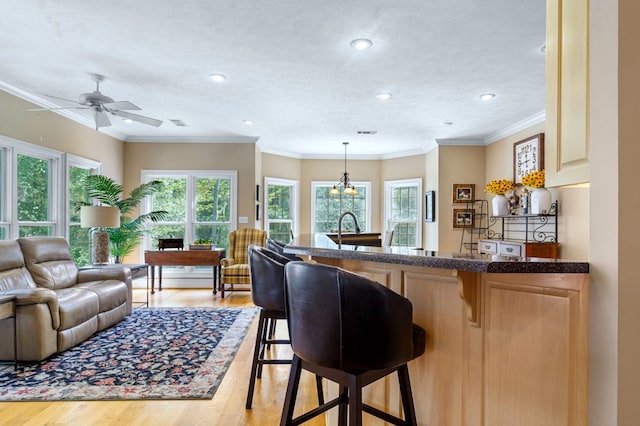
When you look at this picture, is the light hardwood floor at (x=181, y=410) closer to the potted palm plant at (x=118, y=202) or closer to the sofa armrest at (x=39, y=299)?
the sofa armrest at (x=39, y=299)

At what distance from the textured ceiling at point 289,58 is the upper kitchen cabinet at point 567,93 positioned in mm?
1190

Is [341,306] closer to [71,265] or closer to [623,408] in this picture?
[623,408]

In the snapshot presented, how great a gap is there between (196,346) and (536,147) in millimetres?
4523

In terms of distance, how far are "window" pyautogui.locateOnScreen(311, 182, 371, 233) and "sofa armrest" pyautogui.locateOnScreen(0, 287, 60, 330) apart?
200 inches

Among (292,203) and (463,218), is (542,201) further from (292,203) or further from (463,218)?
(292,203)

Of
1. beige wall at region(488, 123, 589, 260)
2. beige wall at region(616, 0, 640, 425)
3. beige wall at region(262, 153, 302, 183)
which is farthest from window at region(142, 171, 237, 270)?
beige wall at region(616, 0, 640, 425)

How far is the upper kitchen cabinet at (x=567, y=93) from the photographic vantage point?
3.93ft

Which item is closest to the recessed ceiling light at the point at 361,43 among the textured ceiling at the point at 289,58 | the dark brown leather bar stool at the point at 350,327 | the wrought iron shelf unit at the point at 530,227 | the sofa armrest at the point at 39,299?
the textured ceiling at the point at 289,58

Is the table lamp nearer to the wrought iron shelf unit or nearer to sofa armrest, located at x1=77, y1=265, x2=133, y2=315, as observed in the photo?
sofa armrest, located at x1=77, y1=265, x2=133, y2=315

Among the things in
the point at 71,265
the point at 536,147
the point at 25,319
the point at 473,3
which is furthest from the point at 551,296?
the point at 71,265

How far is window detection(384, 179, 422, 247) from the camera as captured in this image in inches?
278

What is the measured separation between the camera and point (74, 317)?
3.25 metres

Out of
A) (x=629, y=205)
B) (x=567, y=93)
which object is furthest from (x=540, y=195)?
(x=629, y=205)

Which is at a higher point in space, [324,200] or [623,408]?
[324,200]
